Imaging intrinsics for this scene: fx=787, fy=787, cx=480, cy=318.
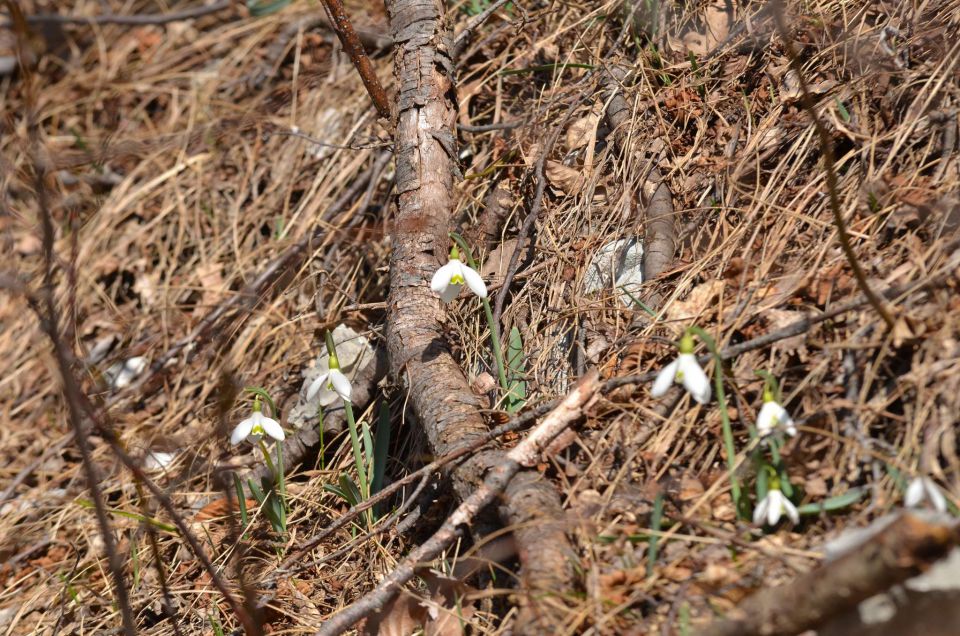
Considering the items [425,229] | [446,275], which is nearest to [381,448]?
[446,275]

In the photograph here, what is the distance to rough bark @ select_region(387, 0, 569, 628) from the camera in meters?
1.97

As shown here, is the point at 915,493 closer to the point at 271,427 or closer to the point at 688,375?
the point at 688,375

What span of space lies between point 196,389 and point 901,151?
257cm

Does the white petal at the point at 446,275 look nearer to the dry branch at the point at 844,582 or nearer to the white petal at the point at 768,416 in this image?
the white petal at the point at 768,416

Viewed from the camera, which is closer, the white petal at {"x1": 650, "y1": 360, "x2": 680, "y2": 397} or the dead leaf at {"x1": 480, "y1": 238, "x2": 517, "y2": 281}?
the white petal at {"x1": 650, "y1": 360, "x2": 680, "y2": 397}

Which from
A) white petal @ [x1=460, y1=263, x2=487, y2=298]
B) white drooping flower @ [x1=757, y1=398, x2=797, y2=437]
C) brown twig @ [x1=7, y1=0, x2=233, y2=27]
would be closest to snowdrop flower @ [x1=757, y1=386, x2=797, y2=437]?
white drooping flower @ [x1=757, y1=398, x2=797, y2=437]

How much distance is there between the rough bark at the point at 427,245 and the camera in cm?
197

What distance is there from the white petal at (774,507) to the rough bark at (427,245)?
0.45 meters

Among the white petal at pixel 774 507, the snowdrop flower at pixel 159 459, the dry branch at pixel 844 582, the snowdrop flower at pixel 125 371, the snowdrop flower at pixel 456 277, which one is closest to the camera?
the dry branch at pixel 844 582

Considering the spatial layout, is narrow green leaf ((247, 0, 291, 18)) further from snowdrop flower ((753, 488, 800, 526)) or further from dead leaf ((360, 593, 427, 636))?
snowdrop flower ((753, 488, 800, 526))

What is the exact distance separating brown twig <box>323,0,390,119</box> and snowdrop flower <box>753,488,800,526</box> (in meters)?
1.89

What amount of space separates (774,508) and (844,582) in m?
0.31

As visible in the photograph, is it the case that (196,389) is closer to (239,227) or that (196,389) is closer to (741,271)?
(239,227)

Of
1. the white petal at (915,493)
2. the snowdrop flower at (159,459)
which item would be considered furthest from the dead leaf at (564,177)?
the snowdrop flower at (159,459)
